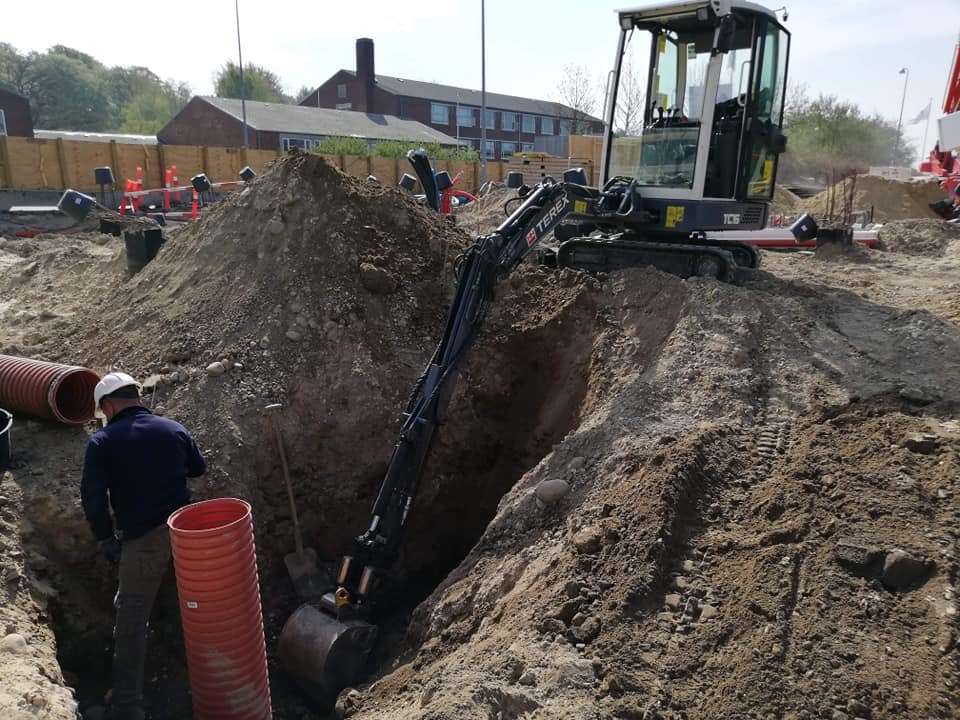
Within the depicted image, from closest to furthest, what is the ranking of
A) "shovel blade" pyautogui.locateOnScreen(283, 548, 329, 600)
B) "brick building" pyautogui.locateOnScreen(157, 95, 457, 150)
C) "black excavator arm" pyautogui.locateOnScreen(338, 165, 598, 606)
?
"black excavator arm" pyautogui.locateOnScreen(338, 165, 598, 606) < "shovel blade" pyautogui.locateOnScreen(283, 548, 329, 600) < "brick building" pyautogui.locateOnScreen(157, 95, 457, 150)

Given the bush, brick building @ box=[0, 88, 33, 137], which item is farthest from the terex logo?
brick building @ box=[0, 88, 33, 137]

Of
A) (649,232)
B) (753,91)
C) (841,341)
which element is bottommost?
(841,341)

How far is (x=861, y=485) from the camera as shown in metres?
4.38

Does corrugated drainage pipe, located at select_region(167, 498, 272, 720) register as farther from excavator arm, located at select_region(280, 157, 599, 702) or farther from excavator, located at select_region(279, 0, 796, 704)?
excavator, located at select_region(279, 0, 796, 704)

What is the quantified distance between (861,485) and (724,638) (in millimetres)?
1479

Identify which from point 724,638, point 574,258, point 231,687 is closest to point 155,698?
point 231,687

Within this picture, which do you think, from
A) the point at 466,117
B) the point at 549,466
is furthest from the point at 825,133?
the point at 549,466

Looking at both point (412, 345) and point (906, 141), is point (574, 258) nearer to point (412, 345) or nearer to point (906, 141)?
point (412, 345)

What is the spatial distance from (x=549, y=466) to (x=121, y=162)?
23.3 meters

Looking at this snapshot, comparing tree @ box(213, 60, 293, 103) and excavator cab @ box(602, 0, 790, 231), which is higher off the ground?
tree @ box(213, 60, 293, 103)

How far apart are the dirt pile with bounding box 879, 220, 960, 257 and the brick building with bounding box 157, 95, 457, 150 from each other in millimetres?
28698

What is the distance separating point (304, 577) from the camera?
5930 millimetres

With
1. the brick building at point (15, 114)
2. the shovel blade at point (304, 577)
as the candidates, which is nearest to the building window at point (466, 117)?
the brick building at point (15, 114)

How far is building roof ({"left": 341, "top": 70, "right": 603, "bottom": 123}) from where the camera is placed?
167 feet
